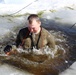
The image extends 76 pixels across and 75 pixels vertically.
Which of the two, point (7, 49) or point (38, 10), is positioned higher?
point (7, 49)

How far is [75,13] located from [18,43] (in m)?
2.54

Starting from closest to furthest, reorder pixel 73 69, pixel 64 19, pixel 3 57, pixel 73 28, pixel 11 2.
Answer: pixel 73 69, pixel 3 57, pixel 73 28, pixel 64 19, pixel 11 2

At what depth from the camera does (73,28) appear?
6.30 metres

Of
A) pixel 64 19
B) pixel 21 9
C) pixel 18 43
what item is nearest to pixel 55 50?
pixel 18 43

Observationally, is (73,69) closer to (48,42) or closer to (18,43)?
(48,42)

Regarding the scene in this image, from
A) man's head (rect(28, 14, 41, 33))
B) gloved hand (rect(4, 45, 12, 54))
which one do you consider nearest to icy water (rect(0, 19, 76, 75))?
gloved hand (rect(4, 45, 12, 54))

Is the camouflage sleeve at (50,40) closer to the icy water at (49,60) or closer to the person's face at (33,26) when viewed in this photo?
the icy water at (49,60)

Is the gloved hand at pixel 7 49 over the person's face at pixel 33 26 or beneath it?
beneath

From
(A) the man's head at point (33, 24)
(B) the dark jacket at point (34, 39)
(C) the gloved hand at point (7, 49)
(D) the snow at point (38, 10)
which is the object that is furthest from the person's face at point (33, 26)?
(D) the snow at point (38, 10)

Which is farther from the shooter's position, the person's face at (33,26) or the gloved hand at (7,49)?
the gloved hand at (7,49)

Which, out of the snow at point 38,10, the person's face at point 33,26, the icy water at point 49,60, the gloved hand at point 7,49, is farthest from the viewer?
the snow at point 38,10

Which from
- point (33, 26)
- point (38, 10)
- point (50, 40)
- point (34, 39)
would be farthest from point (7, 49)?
point (38, 10)

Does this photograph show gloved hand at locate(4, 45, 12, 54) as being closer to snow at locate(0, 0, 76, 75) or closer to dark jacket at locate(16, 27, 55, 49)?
dark jacket at locate(16, 27, 55, 49)

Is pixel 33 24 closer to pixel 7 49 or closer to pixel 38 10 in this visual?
pixel 7 49
